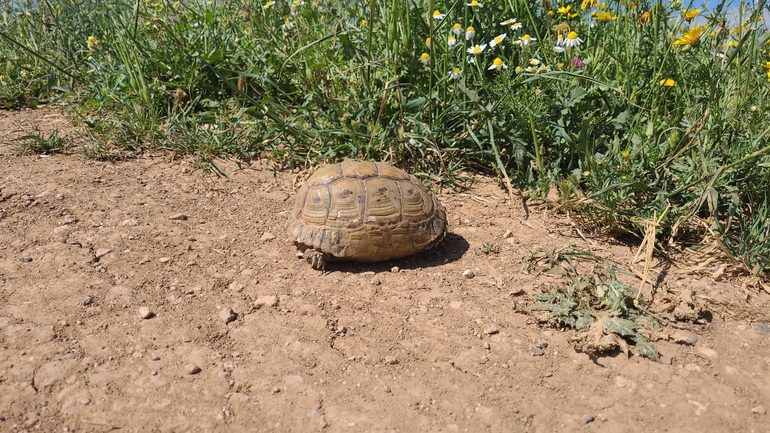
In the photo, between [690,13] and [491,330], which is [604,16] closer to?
[690,13]

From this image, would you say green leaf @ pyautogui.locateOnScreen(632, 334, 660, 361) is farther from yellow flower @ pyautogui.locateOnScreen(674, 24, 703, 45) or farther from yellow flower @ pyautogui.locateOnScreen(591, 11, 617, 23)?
yellow flower @ pyautogui.locateOnScreen(591, 11, 617, 23)

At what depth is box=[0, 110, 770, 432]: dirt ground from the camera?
7.72 feet

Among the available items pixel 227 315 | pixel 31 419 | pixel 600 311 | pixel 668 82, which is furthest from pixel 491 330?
pixel 668 82

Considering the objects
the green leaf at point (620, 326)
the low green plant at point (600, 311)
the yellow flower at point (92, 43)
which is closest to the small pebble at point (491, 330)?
the low green plant at point (600, 311)

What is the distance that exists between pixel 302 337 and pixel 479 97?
2.23 meters

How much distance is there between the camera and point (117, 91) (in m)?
4.95

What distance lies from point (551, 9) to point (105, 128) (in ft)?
11.6

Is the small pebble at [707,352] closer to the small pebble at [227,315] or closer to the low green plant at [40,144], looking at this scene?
the small pebble at [227,315]

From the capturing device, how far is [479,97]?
4203 mm

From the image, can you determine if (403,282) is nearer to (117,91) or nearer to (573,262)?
(573,262)

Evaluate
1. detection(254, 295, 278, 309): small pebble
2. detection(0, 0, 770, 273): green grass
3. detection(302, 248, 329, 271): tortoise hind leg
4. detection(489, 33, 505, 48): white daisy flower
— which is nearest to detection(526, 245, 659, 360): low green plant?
detection(0, 0, 770, 273): green grass

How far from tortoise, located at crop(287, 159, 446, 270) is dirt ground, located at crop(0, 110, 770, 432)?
14 cm

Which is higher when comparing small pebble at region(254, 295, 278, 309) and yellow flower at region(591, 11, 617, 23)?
yellow flower at region(591, 11, 617, 23)

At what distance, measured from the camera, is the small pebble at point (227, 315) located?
9.46 feet
